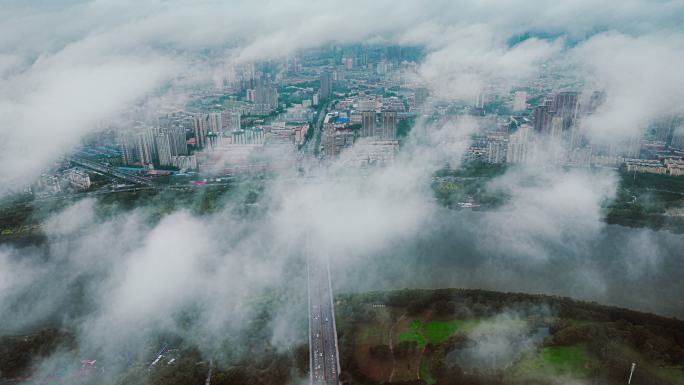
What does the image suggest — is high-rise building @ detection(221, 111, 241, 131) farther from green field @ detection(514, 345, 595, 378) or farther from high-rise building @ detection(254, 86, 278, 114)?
green field @ detection(514, 345, 595, 378)

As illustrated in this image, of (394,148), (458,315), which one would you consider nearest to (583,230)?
(458,315)

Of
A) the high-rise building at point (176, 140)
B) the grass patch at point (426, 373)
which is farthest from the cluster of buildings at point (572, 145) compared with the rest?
the grass patch at point (426, 373)

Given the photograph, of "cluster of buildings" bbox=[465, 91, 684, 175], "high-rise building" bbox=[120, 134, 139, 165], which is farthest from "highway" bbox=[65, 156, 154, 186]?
"cluster of buildings" bbox=[465, 91, 684, 175]

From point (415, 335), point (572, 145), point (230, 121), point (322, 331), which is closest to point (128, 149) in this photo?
point (230, 121)

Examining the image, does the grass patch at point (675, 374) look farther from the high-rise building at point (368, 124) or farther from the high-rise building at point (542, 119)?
the high-rise building at point (368, 124)

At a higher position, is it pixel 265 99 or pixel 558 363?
pixel 265 99

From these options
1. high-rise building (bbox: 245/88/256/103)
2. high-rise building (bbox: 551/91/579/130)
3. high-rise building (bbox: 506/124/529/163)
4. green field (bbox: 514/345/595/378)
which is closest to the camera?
green field (bbox: 514/345/595/378)

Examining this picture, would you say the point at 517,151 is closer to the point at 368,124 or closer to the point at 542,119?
the point at 542,119
